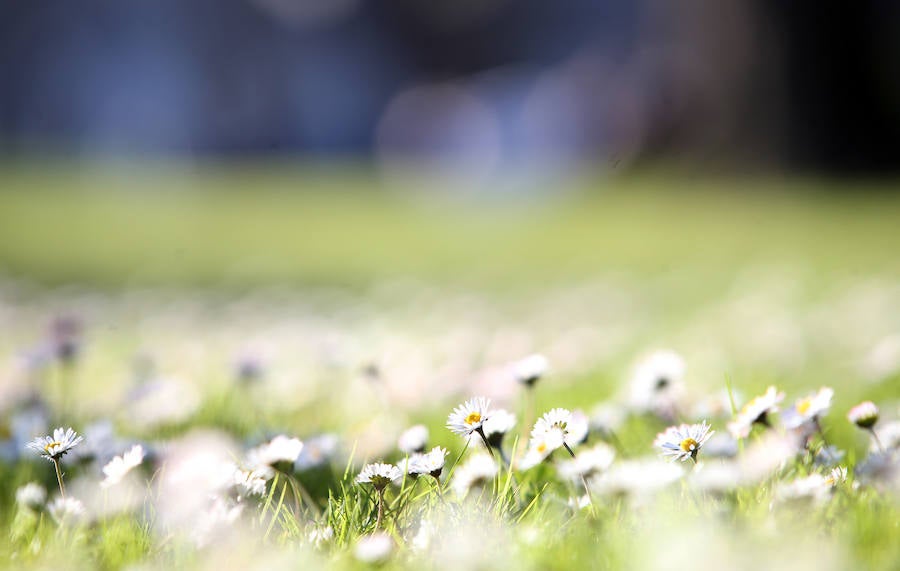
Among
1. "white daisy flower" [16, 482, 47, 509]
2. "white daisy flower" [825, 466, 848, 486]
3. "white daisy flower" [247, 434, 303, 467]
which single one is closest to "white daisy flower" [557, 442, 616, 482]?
"white daisy flower" [825, 466, 848, 486]

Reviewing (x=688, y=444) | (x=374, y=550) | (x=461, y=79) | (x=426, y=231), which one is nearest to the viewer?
(x=374, y=550)

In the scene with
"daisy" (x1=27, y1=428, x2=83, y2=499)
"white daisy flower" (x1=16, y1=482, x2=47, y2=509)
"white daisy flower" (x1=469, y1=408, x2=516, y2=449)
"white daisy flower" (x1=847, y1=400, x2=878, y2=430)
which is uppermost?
"daisy" (x1=27, y1=428, x2=83, y2=499)

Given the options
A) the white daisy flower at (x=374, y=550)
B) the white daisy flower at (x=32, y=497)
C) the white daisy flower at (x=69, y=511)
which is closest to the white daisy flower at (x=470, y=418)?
the white daisy flower at (x=374, y=550)

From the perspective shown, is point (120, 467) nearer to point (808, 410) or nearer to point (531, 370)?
point (531, 370)

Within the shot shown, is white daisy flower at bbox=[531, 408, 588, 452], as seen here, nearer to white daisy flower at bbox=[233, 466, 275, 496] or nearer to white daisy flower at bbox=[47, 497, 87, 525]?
white daisy flower at bbox=[233, 466, 275, 496]

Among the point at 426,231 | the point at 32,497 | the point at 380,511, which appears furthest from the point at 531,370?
the point at 426,231
